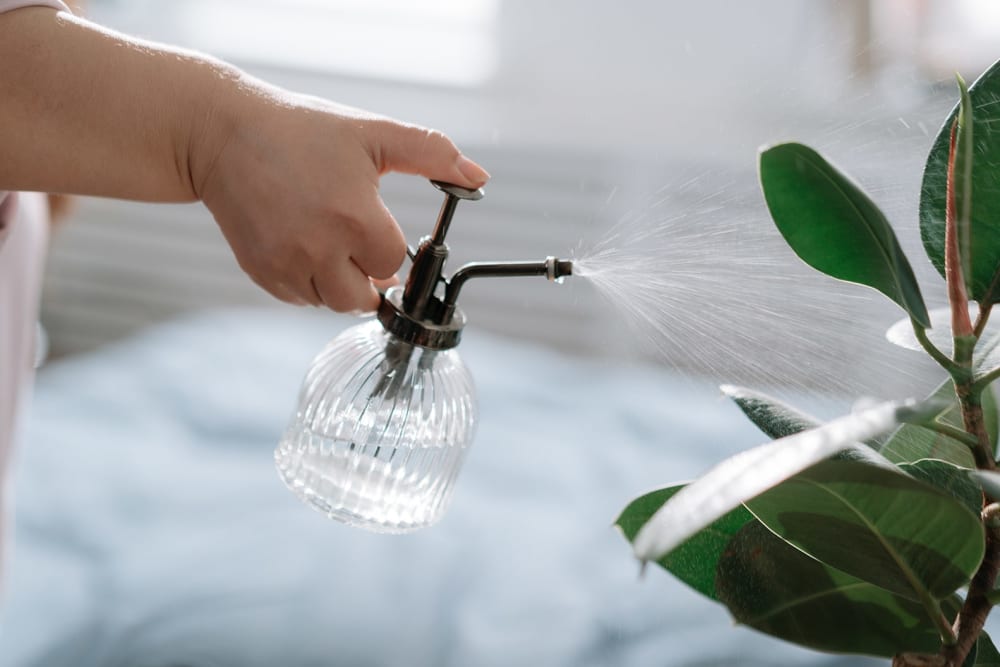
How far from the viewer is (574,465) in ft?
5.10

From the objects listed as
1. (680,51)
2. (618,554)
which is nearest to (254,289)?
(680,51)

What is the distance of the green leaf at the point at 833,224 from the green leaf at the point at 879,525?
7 cm

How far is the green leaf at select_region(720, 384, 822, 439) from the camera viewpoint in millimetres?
427

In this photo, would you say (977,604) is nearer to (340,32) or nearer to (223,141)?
(223,141)

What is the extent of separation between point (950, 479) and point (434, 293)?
0.30 m

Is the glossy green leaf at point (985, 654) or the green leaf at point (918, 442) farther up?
the green leaf at point (918, 442)

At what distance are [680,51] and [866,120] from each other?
229 centimetres

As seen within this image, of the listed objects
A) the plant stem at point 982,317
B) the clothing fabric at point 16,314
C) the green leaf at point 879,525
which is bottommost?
the clothing fabric at point 16,314

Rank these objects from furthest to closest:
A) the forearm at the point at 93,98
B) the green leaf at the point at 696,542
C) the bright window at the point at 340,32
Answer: the bright window at the point at 340,32, the forearm at the point at 93,98, the green leaf at the point at 696,542

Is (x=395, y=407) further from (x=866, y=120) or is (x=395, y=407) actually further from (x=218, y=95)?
(x=866, y=120)

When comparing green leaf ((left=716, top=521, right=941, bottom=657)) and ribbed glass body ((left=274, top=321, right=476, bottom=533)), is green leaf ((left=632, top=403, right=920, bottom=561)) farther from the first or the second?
ribbed glass body ((left=274, top=321, right=476, bottom=533))

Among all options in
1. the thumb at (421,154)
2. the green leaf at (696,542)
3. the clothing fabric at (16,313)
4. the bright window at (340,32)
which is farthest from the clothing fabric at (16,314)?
the bright window at (340,32)

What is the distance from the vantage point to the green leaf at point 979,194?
411mm

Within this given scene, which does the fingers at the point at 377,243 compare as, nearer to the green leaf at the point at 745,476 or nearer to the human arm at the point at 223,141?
the human arm at the point at 223,141
